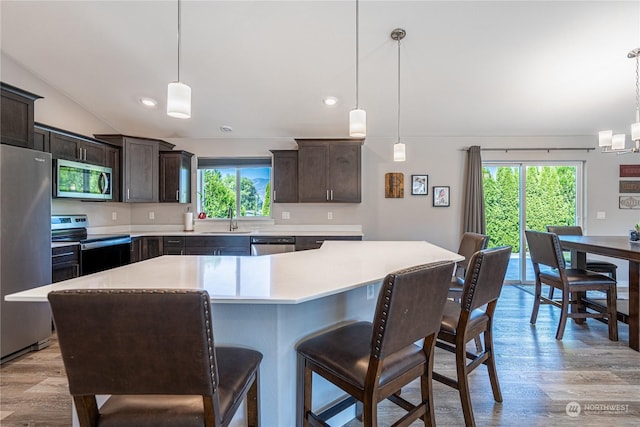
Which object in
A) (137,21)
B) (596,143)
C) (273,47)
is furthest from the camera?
(596,143)

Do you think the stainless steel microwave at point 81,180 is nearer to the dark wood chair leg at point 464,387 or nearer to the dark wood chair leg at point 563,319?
the dark wood chair leg at point 464,387

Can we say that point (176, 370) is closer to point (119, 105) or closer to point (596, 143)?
point (119, 105)

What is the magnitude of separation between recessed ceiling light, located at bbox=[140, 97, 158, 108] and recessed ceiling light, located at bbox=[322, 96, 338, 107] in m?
2.31

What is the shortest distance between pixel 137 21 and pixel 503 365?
4.50m

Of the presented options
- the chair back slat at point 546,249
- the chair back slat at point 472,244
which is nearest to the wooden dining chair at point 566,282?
the chair back slat at point 546,249

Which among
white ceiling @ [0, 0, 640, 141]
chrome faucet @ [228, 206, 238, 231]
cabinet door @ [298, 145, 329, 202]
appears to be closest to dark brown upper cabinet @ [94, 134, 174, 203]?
white ceiling @ [0, 0, 640, 141]

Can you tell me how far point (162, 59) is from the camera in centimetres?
330

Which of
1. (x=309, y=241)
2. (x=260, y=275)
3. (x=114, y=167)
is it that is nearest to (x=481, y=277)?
(x=260, y=275)

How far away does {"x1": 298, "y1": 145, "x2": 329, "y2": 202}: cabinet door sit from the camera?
4426 millimetres

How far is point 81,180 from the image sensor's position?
3.60m

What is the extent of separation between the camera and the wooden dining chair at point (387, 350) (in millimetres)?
1106

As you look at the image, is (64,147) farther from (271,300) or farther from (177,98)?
(271,300)

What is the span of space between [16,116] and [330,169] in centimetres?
339

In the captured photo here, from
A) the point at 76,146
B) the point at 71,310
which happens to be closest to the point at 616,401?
the point at 71,310
